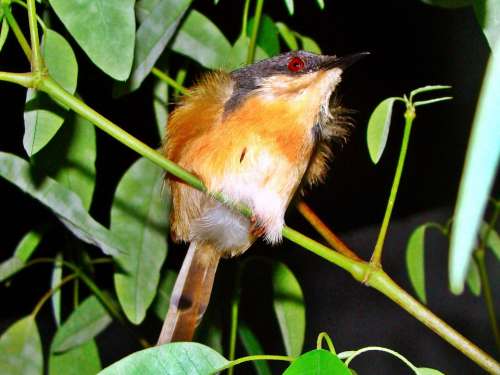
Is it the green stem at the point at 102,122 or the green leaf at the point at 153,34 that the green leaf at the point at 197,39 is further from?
the green stem at the point at 102,122

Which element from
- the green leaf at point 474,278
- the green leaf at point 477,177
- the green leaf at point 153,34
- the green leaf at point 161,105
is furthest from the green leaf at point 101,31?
the green leaf at point 474,278

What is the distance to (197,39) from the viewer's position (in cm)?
106

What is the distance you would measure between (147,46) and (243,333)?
1.87ft

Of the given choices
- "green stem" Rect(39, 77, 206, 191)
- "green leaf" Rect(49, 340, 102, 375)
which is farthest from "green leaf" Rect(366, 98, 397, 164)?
"green leaf" Rect(49, 340, 102, 375)

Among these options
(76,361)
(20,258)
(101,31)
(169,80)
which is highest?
(101,31)

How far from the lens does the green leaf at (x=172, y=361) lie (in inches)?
19.9

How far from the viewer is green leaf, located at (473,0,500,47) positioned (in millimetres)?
680

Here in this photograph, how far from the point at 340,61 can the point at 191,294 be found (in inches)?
16.6

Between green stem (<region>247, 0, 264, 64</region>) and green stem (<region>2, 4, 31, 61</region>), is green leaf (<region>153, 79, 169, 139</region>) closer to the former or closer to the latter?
green stem (<region>247, 0, 264, 64</region>)

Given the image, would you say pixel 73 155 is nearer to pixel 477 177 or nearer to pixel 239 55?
pixel 239 55

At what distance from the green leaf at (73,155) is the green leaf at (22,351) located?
0.35 m

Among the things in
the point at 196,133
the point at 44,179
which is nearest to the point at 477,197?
the point at 44,179

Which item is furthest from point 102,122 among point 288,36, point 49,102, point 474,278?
point 474,278

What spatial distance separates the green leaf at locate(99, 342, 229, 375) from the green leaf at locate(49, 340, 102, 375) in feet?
2.41
